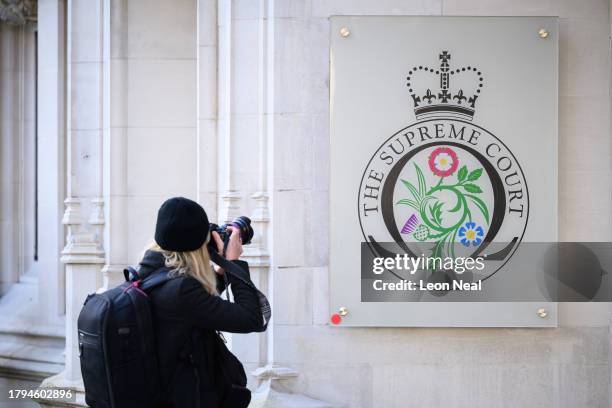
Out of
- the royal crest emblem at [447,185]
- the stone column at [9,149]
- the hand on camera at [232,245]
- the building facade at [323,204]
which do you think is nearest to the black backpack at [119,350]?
the hand on camera at [232,245]

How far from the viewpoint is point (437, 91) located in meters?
5.98

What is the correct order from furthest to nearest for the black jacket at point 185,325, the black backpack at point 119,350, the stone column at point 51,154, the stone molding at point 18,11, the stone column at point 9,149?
the stone column at point 9,149 < the stone molding at point 18,11 < the stone column at point 51,154 < the black jacket at point 185,325 < the black backpack at point 119,350

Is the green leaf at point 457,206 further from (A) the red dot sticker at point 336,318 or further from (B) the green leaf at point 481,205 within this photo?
(A) the red dot sticker at point 336,318

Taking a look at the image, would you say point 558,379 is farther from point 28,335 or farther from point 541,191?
point 28,335

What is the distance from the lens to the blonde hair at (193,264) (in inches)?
147

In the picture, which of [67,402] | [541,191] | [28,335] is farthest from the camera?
[28,335]

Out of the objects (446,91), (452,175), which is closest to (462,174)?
(452,175)

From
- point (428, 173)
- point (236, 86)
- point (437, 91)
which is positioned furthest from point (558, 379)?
point (236, 86)

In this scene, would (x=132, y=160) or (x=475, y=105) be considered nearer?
(x=475, y=105)

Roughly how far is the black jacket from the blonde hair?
0.03 m

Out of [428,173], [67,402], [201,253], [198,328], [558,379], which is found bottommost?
[67,402]

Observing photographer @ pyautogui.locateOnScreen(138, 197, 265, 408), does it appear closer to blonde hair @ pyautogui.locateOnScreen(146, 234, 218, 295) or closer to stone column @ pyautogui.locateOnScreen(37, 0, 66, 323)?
blonde hair @ pyautogui.locateOnScreen(146, 234, 218, 295)

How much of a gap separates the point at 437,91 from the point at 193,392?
10.0 feet

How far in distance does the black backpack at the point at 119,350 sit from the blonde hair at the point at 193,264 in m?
0.18
